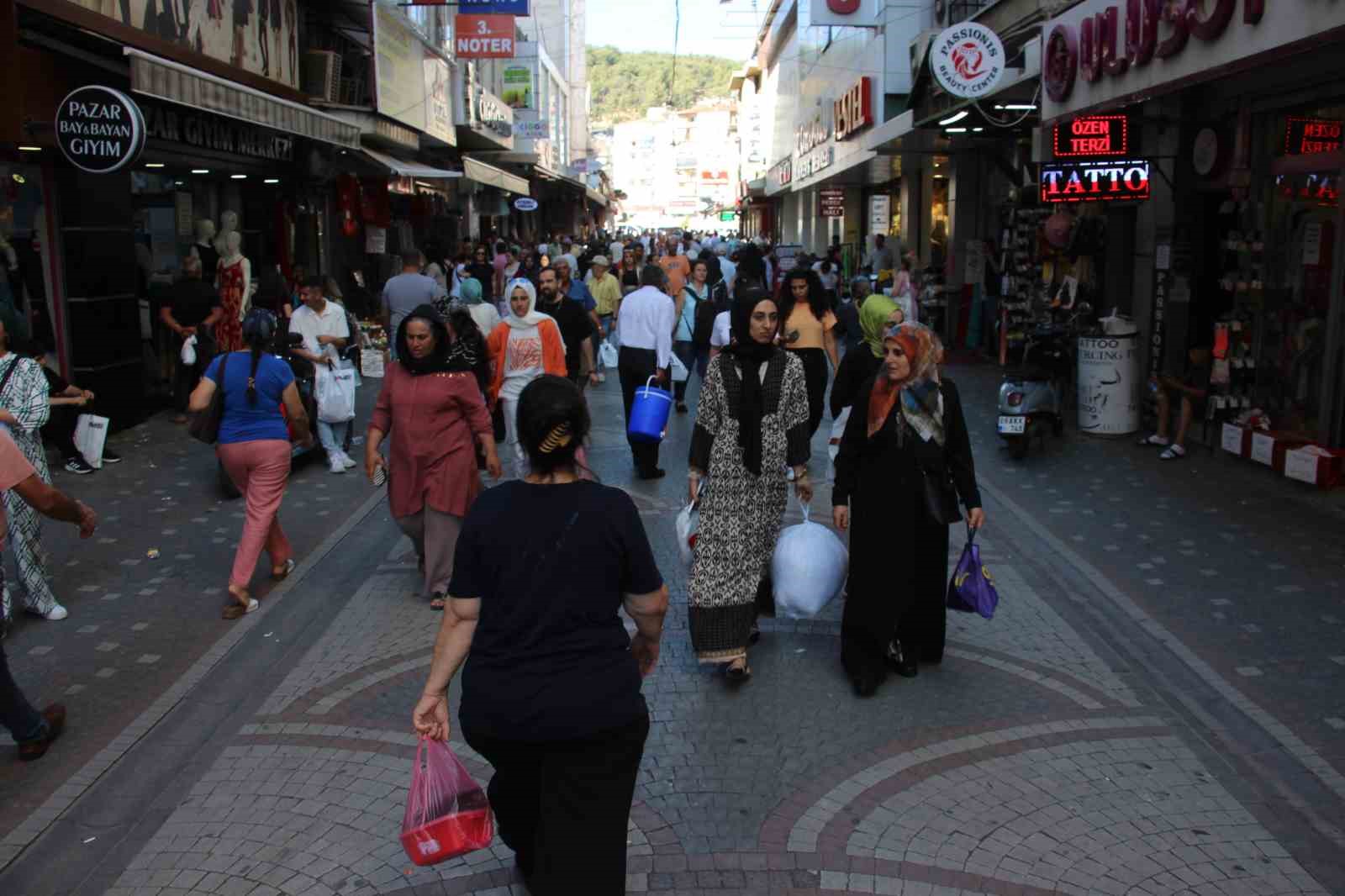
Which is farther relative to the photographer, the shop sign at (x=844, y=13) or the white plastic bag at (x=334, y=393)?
the shop sign at (x=844, y=13)

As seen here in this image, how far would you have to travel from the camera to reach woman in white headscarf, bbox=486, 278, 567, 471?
8562 mm

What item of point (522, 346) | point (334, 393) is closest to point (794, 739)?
point (522, 346)

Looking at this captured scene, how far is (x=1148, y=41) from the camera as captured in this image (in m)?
10.0

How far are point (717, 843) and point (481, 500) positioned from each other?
1.80 meters

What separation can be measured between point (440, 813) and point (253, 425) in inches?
163

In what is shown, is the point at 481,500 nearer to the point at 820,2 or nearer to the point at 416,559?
the point at 416,559

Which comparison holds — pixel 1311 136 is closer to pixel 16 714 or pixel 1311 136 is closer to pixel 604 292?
pixel 604 292

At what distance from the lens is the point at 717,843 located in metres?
4.37

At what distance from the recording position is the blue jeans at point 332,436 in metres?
11.0

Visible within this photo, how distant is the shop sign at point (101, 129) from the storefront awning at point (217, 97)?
0.23m

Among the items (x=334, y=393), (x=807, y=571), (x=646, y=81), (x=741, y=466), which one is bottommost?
(x=807, y=571)

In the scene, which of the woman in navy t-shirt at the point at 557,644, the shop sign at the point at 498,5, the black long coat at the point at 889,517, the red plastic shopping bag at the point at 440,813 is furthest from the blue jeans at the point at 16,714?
the shop sign at the point at 498,5

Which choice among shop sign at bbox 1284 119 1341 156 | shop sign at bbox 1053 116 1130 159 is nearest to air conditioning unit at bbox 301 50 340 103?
shop sign at bbox 1053 116 1130 159

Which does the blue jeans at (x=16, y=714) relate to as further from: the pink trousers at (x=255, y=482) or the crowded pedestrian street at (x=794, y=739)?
the pink trousers at (x=255, y=482)
